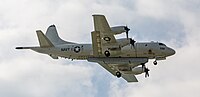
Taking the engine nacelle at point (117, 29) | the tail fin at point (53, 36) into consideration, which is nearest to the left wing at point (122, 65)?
the engine nacelle at point (117, 29)

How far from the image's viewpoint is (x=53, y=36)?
→ 7362 centimetres

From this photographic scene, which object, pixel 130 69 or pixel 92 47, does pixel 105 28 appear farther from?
pixel 130 69

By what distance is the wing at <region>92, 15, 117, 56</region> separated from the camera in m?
54.7

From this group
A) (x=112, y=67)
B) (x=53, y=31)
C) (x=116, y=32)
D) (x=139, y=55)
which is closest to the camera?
(x=116, y=32)

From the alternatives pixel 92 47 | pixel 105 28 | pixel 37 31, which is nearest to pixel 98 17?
pixel 105 28

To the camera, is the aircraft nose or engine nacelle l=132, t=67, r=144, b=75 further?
engine nacelle l=132, t=67, r=144, b=75

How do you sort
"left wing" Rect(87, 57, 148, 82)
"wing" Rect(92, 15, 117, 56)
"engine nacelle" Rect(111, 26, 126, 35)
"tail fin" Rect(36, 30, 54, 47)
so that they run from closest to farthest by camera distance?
"wing" Rect(92, 15, 117, 56) < "engine nacelle" Rect(111, 26, 126, 35) < "left wing" Rect(87, 57, 148, 82) < "tail fin" Rect(36, 30, 54, 47)

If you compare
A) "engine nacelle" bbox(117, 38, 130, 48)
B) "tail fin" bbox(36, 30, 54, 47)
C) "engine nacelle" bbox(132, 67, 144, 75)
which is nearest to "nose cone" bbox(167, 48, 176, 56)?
"engine nacelle" bbox(132, 67, 144, 75)

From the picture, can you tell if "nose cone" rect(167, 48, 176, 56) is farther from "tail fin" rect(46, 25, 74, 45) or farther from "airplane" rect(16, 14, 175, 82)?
"tail fin" rect(46, 25, 74, 45)

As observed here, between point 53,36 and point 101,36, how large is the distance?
17.2m

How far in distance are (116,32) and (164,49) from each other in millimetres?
8074

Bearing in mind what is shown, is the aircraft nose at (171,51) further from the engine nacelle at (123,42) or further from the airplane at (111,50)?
the engine nacelle at (123,42)

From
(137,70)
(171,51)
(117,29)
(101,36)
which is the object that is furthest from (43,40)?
(171,51)

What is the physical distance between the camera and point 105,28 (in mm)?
56156
